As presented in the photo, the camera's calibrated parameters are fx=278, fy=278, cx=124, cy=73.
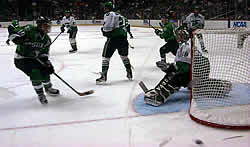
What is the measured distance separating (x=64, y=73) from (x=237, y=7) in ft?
23.4

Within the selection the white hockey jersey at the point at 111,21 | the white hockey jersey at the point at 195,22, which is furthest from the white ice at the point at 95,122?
the white hockey jersey at the point at 195,22

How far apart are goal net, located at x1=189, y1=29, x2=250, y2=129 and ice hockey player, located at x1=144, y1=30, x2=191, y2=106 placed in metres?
0.11

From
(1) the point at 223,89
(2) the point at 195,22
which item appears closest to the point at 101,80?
(1) the point at 223,89

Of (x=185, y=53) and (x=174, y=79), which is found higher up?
(x=185, y=53)

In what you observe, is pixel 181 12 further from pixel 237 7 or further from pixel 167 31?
pixel 167 31

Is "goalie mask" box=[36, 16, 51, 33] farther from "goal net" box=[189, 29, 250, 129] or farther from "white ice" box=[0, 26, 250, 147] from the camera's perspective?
"goal net" box=[189, 29, 250, 129]

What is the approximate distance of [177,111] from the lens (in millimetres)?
2787

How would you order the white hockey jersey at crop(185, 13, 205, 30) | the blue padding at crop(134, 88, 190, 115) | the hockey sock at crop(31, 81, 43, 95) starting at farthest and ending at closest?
the white hockey jersey at crop(185, 13, 205, 30) → the hockey sock at crop(31, 81, 43, 95) → the blue padding at crop(134, 88, 190, 115)

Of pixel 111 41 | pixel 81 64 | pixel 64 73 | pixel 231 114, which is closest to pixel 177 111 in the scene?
pixel 231 114

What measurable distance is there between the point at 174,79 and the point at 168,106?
0.29m

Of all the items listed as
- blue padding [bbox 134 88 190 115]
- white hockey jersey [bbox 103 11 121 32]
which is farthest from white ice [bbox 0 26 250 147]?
white hockey jersey [bbox 103 11 121 32]

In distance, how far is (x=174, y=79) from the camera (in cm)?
294

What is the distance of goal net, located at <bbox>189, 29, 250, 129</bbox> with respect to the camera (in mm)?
2451

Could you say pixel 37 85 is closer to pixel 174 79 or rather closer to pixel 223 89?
pixel 174 79
